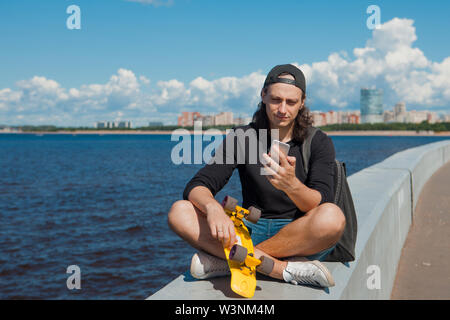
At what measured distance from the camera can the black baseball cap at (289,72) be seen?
313cm

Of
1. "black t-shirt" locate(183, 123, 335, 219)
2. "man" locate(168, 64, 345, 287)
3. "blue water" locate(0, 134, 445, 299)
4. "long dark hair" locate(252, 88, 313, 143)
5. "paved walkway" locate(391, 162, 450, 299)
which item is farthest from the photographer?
"blue water" locate(0, 134, 445, 299)

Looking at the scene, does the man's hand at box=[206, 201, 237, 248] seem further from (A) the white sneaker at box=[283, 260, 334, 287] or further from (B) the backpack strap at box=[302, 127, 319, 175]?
(B) the backpack strap at box=[302, 127, 319, 175]

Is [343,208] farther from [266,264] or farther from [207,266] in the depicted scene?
[207,266]

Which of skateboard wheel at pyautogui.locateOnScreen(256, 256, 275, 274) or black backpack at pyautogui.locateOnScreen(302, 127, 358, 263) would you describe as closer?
skateboard wheel at pyautogui.locateOnScreen(256, 256, 275, 274)

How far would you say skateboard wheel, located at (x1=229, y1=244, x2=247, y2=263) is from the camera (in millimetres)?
2650

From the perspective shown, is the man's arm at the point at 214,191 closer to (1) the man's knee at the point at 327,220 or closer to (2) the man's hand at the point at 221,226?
(2) the man's hand at the point at 221,226

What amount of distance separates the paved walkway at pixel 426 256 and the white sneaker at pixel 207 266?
2.71 meters

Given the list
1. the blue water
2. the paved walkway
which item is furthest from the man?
the blue water

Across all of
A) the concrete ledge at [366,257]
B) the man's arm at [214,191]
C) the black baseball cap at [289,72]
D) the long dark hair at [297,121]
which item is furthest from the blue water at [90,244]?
the black baseball cap at [289,72]

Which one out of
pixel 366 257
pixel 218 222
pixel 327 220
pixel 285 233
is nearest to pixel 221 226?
pixel 218 222

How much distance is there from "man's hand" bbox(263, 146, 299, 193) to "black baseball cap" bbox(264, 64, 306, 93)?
706mm
